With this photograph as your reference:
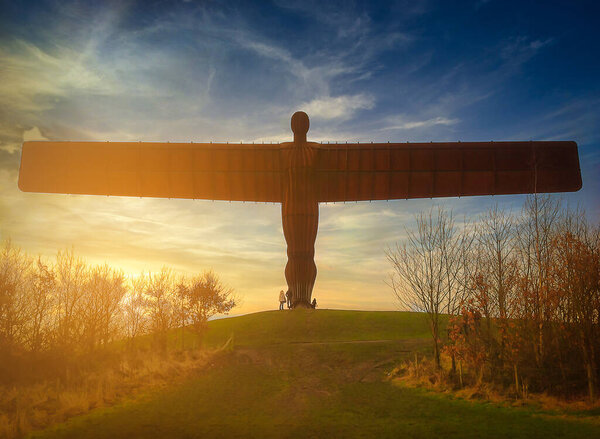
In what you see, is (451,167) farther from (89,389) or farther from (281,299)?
(89,389)

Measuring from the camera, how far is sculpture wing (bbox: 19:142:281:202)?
1061 inches

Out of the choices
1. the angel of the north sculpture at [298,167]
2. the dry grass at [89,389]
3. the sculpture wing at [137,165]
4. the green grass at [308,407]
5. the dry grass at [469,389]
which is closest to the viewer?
the green grass at [308,407]

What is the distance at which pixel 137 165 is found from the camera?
88.7 ft

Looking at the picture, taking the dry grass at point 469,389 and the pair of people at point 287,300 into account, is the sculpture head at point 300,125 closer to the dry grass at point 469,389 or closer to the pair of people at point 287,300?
the pair of people at point 287,300

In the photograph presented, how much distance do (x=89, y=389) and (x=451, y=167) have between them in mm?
21607

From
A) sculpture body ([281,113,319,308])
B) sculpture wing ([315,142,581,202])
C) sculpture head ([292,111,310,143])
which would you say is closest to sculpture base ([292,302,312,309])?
sculpture body ([281,113,319,308])

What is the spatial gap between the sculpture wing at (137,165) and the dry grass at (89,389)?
11337 millimetres

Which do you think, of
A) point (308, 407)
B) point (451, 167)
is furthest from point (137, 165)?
point (308, 407)

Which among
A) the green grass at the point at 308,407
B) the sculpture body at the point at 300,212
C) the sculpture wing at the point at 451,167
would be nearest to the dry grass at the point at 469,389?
the green grass at the point at 308,407

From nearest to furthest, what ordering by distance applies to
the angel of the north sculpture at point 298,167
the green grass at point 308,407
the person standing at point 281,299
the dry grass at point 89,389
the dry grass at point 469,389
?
the green grass at point 308,407, the dry grass at point 89,389, the dry grass at point 469,389, the angel of the north sculpture at point 298,167, the person standing at point 281,299

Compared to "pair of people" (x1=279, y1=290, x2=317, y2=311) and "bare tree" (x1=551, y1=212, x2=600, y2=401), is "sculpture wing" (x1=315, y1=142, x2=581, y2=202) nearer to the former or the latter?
"pair of people" (x1=279, y1=290, x2=317, y2=311)

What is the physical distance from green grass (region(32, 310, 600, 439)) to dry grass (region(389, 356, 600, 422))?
51 cm

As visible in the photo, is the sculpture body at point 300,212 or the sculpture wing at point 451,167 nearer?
the sculpture body at point 300,212

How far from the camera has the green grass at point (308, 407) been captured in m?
10.9
